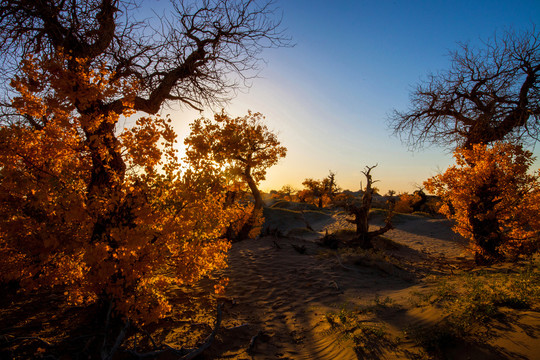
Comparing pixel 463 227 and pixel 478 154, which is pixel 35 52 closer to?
pixel 478 154

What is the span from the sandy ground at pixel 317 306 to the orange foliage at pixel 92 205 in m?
1.56

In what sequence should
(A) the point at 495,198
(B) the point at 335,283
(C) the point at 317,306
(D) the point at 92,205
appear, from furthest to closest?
(A) the point at 495,198
(B) the point at 335,283
(C) the point at 317,306
(D) the point at 92,205

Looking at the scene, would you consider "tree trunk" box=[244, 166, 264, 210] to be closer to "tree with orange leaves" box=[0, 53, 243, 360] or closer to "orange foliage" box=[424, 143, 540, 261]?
"orange foliage" box=[424, 143, 540, 261]

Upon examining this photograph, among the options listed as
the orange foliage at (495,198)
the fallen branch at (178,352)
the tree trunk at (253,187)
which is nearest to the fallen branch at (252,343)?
the fallen branch at (178,352)

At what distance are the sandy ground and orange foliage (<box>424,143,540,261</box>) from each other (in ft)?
5.32

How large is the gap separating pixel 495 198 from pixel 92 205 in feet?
37.8

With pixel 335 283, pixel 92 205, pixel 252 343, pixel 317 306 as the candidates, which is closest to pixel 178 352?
pixel 252 343

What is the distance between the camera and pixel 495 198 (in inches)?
341

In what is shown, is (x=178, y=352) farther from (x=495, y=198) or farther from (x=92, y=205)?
(x=495, y=198)

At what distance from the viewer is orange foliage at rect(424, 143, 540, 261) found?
805cm

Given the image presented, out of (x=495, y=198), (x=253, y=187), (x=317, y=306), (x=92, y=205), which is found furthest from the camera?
(x=253, y=187)

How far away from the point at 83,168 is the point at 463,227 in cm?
1168

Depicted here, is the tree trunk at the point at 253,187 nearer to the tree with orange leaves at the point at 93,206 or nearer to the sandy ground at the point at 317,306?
the sandy ground at the point at 317,306

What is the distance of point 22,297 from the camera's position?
5.67m
